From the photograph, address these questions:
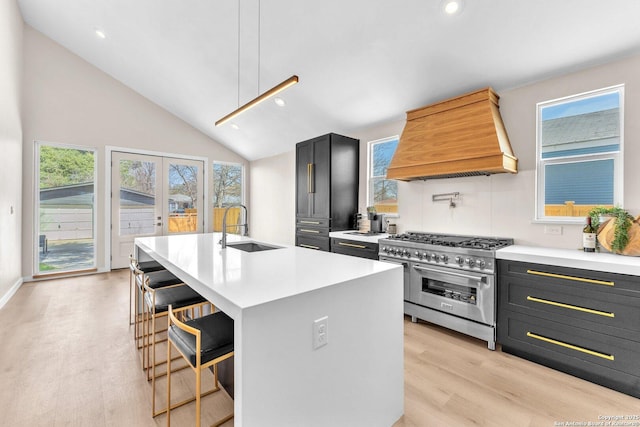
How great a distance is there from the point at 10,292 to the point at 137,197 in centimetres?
233

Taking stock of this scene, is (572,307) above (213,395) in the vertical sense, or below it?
above

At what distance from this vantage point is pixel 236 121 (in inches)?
216

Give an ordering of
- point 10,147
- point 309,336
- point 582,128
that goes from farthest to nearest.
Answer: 1. point 10,147
2. point 582,128
3. point 309,336

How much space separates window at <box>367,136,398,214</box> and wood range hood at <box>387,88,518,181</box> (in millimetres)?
722

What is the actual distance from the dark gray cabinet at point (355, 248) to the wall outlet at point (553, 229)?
164 cm

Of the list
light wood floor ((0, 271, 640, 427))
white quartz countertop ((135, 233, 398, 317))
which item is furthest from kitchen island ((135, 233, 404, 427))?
light wood floor ((0, 271, 640, 427))

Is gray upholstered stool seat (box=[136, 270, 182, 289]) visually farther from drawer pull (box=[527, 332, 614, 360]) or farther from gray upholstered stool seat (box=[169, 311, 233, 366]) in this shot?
drawer pull (box=[527, 332, 614, 360])

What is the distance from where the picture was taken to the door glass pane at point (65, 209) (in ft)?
15.8

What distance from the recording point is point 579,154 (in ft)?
8.64

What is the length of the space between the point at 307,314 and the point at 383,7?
2673 mm

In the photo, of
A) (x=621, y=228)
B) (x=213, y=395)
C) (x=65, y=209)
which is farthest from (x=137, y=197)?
(x=621, y=228)

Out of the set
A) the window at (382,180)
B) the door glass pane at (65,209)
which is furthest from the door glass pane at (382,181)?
the door glass pane at (65,209)

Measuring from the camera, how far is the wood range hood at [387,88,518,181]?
271 cm

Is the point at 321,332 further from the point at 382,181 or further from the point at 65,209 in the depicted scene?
the point at 65,209
